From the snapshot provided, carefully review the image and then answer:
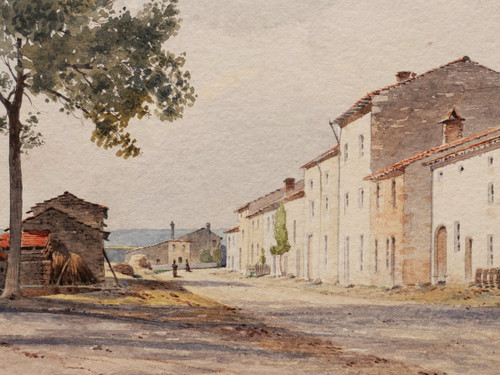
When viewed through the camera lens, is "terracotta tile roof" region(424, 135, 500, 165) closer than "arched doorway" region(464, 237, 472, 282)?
Yes

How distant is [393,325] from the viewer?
57.6 ft

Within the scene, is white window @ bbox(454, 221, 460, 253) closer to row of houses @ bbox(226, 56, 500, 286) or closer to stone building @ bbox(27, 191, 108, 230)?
row of houses @ bbox(226, 56, 500, 286)

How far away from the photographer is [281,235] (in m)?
59.0

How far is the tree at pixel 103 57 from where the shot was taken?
755 inches

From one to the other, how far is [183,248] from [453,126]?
80.3 m

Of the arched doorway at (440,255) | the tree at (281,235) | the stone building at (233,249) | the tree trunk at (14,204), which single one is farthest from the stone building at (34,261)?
the stone building at (233,249)

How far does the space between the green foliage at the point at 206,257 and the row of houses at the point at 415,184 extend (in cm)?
6161

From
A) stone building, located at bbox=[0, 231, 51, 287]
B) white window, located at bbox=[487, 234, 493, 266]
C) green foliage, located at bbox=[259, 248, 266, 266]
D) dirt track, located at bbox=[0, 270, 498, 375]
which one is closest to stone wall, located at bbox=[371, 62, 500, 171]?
white window, located at bbox=[487, 234, 493, 266]

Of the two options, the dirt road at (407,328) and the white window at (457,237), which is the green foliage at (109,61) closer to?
the dirt road at (407,328)

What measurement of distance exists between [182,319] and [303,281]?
3237 centimetres

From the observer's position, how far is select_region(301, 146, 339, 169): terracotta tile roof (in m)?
45.3

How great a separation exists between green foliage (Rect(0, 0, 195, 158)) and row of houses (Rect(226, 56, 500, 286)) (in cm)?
1321

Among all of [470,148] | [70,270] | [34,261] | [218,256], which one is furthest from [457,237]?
[218,256]

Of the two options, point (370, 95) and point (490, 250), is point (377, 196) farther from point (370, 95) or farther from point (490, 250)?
point (490, 250)
